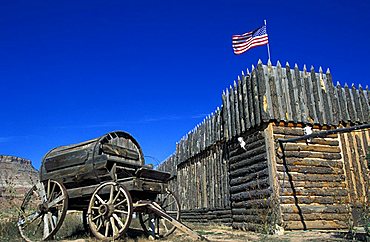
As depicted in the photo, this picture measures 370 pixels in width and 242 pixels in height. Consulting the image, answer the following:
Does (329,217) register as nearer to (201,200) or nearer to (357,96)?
(357,96)

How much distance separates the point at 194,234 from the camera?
8.17m

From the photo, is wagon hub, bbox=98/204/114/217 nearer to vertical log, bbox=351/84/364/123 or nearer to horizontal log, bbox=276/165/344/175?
horizontal log, bbox=276/165/344/175

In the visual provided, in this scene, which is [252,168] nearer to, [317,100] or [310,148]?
[310,148]

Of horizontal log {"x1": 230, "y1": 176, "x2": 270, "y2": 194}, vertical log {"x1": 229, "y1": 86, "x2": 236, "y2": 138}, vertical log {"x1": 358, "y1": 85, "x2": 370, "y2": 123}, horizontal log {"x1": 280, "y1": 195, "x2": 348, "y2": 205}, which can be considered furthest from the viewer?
vertical log {"x1": 229, "y1": 86, "x2": 236, "y2": 138}

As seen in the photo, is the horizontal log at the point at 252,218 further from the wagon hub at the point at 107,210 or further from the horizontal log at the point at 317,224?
the wagon hub at the point at 107,210

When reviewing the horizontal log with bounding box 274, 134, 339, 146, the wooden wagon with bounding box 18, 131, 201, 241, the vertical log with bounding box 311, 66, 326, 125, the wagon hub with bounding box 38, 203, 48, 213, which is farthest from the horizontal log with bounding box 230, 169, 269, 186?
the wagon hub with bounding box 38, 203, 48, 213

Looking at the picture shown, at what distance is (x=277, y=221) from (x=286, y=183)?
125 centimetres

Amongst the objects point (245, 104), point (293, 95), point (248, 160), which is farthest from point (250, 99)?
point (248, 160)

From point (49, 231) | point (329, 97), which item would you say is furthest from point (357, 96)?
point (49, 231)

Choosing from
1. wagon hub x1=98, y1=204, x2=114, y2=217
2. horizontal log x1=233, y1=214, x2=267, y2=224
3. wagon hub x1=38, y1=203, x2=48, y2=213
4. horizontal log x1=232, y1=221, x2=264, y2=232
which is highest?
wagon hub x1=38, y1=203, x2=48, y2=213

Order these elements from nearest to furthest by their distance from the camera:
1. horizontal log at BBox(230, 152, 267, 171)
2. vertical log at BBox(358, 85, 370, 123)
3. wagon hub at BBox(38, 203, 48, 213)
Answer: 1. wagon hub at BBox(38, 203, 48, 213)
2. horizontal log at BBox(230, 152, 267, 171)
3. vertical log at BBox(358, 85, 370, 123)

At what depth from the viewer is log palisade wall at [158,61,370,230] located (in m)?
11.4

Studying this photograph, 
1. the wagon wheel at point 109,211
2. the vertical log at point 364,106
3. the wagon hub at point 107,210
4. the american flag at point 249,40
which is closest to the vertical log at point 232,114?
the american flag at point 249,40

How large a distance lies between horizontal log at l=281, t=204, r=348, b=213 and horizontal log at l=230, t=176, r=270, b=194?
0.90 metres
